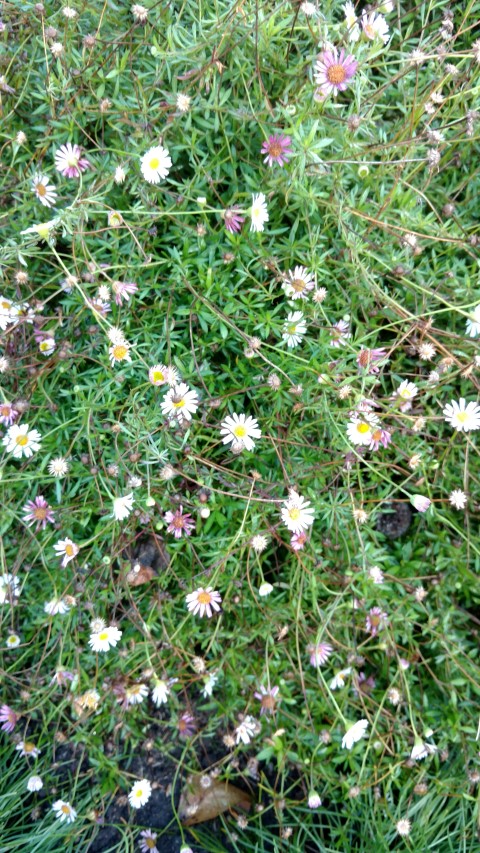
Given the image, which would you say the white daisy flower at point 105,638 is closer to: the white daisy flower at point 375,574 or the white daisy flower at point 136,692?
the white daisy flower at point 136,692

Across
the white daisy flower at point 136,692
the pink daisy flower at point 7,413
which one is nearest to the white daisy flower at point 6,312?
the pink daisy flower at point 7,413

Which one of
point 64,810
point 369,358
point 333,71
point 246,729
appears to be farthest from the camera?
point 64,810

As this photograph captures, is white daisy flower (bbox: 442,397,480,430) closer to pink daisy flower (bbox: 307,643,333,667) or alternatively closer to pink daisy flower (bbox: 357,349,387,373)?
pink daisy flower (bbox: 357,349,387,373)

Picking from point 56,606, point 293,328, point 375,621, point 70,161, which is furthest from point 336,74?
point 56,606

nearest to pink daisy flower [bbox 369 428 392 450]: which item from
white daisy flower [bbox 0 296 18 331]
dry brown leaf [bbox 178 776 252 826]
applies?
white daisy flower [bbox 0 296 18 331]

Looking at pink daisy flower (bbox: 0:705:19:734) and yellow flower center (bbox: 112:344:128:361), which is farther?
pink daisy flower (bbox: 0:705:19:734)

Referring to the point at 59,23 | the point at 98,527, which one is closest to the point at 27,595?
the point at 98,527

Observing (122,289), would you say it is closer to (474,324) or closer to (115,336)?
(115,336)
